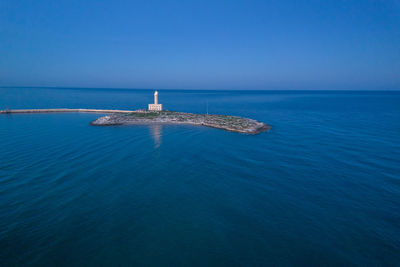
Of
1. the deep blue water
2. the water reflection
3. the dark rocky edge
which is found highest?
the dark rocky edge

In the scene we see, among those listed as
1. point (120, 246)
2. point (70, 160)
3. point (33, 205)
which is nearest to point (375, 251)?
point (120, 246)

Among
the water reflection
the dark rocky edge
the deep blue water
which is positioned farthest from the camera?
the dark rocky edge

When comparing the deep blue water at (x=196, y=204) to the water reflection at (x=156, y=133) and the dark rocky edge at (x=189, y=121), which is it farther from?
the dark rocky edge at (x=189, y=121)

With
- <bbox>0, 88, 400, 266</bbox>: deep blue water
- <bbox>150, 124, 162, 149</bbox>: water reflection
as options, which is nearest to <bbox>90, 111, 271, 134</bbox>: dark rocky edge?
<bbox>150, 124, 162, 149</bbox>: water reflection

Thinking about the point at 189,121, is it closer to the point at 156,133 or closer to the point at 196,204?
the point at 156,133

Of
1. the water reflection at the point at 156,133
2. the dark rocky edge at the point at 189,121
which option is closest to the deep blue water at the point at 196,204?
the water reflection at the point at 156,133

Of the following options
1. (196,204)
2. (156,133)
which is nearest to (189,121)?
(156,133)

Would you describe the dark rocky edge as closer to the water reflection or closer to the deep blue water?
the water reflection
